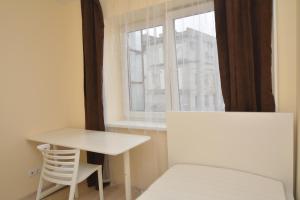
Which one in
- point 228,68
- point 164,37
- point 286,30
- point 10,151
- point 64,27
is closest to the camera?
point 286,30

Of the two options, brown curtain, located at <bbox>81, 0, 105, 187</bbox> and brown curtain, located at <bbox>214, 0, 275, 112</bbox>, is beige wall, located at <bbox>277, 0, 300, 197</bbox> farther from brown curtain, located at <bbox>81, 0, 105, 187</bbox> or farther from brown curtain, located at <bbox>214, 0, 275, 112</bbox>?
brown curtain, located at <bbox>81, 0, 105, 187</bbox>

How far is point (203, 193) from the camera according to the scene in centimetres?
130

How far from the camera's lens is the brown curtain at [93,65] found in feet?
7.68

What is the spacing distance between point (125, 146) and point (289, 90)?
1.39m

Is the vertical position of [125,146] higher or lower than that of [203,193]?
higher

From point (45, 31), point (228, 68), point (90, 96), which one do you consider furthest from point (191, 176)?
point (45, 31)

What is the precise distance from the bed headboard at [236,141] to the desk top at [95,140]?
1.26 ft

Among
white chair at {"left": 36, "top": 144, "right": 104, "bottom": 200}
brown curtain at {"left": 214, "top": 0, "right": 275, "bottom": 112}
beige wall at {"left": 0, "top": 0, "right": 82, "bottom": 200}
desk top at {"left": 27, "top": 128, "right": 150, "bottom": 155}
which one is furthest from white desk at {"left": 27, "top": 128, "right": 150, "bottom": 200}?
brown curtain at {"left": 214, "top": 0, "right": 275, "bottom": 112}

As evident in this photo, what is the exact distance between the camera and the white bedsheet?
1.26 m

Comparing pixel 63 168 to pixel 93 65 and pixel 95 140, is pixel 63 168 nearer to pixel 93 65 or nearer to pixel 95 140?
pixel 95 140

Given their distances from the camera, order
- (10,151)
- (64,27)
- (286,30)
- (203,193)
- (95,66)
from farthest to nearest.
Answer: (64,27) → (95,66) → (10,151) → (286,30) → (203,193)

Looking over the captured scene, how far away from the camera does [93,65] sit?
243 centimetres

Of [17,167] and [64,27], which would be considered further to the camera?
[64,27]

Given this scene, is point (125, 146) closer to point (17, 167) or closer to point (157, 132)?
point (157, 132)
